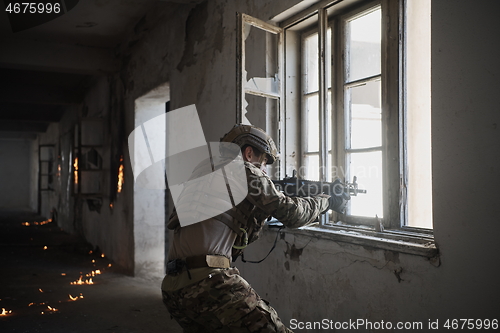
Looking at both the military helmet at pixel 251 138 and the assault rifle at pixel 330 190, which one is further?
the assault rifle at pixel 330 190

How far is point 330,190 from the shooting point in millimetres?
2227

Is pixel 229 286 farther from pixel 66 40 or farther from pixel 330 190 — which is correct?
pixel 66 40

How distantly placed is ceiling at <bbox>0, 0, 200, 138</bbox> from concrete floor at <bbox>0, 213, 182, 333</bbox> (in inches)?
112

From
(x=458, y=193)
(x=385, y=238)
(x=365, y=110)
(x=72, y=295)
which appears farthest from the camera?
(x=72, y=295)

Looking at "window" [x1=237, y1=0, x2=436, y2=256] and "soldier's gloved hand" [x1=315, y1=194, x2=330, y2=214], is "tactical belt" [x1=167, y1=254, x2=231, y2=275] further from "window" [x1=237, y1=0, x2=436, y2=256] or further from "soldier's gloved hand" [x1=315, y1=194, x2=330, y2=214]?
"window" [x1=237, y1=0, x2=436, y2=256]

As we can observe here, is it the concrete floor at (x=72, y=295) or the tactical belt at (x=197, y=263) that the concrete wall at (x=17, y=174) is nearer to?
the concrete floor at (x=72, y=295)

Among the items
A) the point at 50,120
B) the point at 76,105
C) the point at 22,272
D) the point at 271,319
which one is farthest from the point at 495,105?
the point at 50,120

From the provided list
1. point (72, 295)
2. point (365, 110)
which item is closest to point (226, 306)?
point (365, 110)

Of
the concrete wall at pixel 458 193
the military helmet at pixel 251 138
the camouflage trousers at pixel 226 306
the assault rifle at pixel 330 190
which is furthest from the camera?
the assault rifle at pixel 330 190

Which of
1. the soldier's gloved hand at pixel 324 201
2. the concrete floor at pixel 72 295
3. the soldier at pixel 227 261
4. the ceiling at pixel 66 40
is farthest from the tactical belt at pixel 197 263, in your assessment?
the ceiling at pixel 66 40

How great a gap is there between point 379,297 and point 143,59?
→ 425 centimetres

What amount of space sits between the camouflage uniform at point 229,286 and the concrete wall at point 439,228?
0.50m

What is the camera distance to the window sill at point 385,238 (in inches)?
72.5

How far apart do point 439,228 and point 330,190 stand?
0.60 metres
